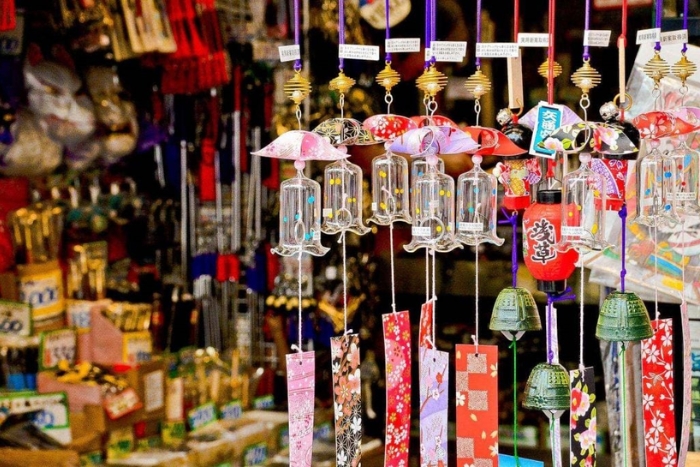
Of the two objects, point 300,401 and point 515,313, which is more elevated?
point 515,313

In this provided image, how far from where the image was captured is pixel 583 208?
6.30 feet

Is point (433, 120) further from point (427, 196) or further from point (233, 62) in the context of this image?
point (233, 62)

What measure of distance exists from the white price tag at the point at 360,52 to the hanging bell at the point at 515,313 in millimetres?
582

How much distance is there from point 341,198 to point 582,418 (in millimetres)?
669

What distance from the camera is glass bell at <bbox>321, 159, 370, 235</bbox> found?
82.9 inches

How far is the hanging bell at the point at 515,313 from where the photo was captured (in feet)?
6.96

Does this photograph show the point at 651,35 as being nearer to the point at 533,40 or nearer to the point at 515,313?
the point at 533,40

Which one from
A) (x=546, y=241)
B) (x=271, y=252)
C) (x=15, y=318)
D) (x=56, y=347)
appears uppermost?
(x=546, y=241)

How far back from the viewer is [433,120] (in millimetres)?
2012

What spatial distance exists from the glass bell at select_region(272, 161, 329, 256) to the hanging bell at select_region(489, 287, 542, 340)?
0.41m

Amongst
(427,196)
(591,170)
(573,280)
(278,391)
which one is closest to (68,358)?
(278,391)

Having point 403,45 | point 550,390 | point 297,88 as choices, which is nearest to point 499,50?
point 403,45

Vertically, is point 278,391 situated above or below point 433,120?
below

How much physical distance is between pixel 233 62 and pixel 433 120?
2.64 meters
